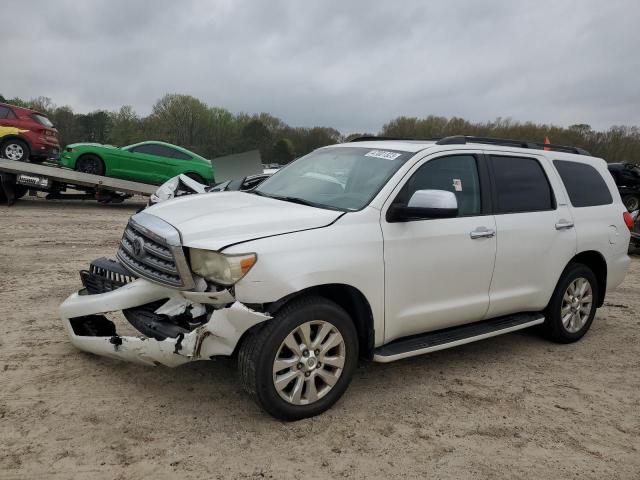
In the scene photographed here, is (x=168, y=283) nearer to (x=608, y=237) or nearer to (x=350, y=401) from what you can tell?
(x=350, y=401)

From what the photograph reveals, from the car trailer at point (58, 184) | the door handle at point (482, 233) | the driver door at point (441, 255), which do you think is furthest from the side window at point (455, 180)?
the car trailer at point (58, 184)

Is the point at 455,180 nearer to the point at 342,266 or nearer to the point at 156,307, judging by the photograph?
the point at 342,266

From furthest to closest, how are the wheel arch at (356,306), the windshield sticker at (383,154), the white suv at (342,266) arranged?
the windshield sticker at (383,154) < the wheel arch at (356,306) < the white suv at (342,266)

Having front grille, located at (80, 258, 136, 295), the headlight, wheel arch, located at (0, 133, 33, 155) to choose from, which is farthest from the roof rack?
wheel arch, located at (0, 133, 33, 155)

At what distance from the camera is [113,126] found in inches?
2429

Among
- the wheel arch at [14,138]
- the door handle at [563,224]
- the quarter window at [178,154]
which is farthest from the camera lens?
the quarter window at [178,154]

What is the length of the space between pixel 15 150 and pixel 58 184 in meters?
1.49

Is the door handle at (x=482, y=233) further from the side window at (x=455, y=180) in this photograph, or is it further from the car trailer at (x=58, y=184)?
the car trailer at (x=58, y=184)

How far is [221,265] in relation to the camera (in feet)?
9.75

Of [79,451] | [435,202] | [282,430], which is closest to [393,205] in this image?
[435,202]

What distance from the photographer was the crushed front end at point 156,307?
2986 millimetres

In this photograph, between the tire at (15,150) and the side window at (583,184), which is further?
the tire at (15,150)

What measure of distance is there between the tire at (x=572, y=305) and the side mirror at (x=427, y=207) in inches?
77.1

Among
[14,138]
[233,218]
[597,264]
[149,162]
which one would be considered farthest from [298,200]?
[14,138]
